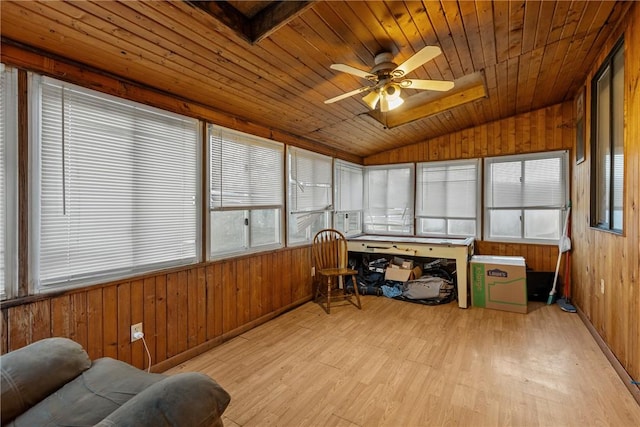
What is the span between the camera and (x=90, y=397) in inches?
48.7

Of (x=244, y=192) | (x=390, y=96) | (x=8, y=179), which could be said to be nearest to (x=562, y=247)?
(x=390, y=96)

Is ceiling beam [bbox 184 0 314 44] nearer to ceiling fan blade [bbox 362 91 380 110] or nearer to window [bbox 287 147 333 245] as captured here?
ceiling fan blade [bbox 362 91 380 110]

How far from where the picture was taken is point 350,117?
135 inches

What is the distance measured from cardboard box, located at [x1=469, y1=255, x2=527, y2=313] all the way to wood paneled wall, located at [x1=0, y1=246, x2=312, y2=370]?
2.28m

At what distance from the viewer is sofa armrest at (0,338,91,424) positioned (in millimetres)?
1143

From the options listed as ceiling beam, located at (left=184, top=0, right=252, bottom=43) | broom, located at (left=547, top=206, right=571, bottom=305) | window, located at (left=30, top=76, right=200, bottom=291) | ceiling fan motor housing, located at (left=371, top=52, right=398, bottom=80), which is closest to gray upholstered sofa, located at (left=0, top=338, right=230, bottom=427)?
window, located at (left=30, top=76, right=200, bottom=291)

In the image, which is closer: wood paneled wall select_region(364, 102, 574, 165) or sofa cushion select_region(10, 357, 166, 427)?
sofa cushion select_region(10, 357, 166, 427)

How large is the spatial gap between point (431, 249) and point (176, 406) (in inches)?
134

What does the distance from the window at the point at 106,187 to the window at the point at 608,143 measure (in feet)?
10.8

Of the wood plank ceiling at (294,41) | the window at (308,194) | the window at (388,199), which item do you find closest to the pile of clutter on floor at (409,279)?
the window at (388,199)

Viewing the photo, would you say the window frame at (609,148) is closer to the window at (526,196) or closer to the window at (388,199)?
the window at (526,196)

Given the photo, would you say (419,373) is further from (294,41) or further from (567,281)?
(567,281)

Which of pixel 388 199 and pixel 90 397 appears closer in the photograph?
pixel 90 397

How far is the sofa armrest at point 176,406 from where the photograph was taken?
958mm
